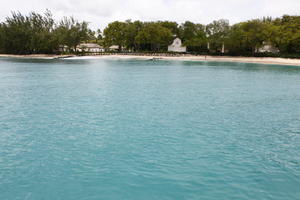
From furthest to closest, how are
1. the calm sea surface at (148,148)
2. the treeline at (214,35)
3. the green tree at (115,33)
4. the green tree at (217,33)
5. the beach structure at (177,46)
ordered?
the green tree at (115,33), the beach structure at (177,46), the green tree at (217,33), the treeline at (214,35), the calm sea surface at (148,148)

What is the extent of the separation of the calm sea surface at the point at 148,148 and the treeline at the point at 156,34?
73.6 meters

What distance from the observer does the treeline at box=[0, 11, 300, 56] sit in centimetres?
9589

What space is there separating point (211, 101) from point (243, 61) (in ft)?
227

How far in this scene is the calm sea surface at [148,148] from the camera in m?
11.6

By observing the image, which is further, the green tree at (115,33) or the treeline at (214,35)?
the green tree at (115,33)

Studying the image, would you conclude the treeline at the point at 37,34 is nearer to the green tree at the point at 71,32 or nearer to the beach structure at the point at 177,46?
the green tree at the point at 71,32

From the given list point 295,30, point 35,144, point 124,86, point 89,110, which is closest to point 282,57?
point 295,30

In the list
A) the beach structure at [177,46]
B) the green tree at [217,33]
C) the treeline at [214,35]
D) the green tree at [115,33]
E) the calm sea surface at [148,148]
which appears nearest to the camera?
the calm sea surface at [148,148]

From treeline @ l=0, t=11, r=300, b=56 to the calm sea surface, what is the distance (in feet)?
241

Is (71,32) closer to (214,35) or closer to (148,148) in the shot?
(214,35)

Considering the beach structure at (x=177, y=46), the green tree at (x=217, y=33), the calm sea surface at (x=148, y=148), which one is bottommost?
the calm sea surface at (x=148, y=148)

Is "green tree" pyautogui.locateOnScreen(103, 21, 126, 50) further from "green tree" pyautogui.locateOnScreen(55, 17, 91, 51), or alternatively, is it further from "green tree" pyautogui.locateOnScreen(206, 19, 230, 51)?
"green tree" pyautogui.locateOnScreen(206, 19, 230, 51)

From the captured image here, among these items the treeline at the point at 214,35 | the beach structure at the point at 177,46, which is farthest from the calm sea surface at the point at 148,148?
the beach structure at the point at 177,46

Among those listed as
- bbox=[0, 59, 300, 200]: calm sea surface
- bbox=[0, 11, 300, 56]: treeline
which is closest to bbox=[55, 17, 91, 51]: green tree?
bbox=[0, 11, 300, 56]: treeline
